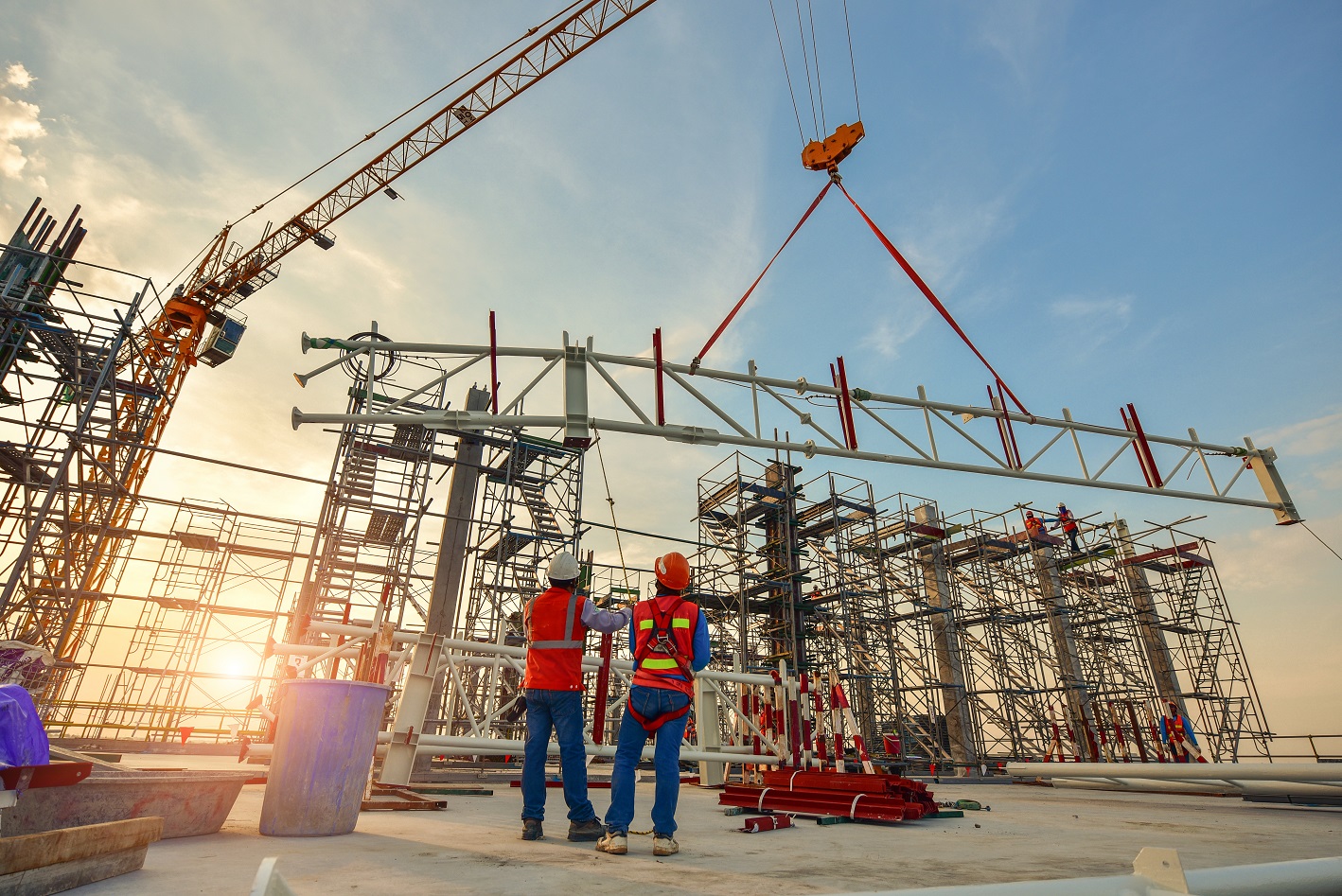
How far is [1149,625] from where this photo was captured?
24719 millimetres

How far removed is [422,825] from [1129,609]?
28.1 metres

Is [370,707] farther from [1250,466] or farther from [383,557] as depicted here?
[1250,466]

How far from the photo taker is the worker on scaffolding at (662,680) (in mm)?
4133

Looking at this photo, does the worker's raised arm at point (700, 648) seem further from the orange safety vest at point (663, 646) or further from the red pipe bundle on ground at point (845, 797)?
the red pipe bundle on ground at point (845, 797)

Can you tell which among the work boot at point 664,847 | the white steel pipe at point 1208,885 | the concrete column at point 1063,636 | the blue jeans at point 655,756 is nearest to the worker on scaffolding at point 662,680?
the blue jeans at point 655,756

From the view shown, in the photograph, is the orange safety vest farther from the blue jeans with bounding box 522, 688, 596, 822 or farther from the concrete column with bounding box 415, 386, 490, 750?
the concrete column with bounding box 415, 386, 490, 750

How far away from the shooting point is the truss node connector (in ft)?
35.4

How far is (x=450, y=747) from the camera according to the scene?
645 centimetres

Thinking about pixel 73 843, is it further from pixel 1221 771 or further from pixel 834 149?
pixel 834 149

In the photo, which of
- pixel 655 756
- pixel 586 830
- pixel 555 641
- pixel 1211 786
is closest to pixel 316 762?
pixel 555 641

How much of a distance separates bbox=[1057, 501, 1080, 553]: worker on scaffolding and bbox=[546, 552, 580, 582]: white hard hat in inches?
968

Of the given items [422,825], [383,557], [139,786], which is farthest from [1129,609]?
[139,786]

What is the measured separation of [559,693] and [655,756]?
31.4 inches

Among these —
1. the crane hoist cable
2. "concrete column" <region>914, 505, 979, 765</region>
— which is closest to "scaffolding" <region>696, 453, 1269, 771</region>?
"concrete column" <region>914, 505, 979, 765</region>
